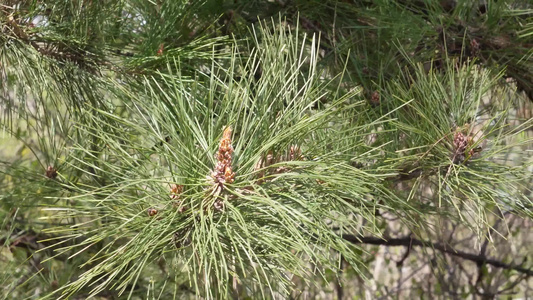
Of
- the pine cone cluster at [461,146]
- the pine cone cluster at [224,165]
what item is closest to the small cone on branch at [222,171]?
the pine cone cluster at [224,165]

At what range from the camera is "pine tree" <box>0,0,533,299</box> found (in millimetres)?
656

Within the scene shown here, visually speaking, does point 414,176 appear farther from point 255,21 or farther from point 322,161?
point 255,21

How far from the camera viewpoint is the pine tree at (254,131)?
656 millimetres

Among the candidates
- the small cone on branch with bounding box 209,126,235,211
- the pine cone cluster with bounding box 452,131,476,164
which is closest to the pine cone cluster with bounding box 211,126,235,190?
the small cone on branch with bounding box 209,126,235,211

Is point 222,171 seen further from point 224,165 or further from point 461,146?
point 461,146

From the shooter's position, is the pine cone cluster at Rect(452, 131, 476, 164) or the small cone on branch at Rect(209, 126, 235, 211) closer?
the small cone on branch at Rect(209, 126, 235, 211)

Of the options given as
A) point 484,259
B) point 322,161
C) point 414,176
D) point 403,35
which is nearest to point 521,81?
point 403,35

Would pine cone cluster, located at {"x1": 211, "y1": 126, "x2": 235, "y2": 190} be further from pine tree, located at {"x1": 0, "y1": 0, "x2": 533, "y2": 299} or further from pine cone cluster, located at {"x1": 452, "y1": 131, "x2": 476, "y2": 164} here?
pine cone cluster, located at {"x1": 452, "y1": 131, "x2": 476, "y2": 164}

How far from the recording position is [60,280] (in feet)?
4.86

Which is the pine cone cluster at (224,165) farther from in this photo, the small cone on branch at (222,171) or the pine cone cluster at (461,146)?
the pine cone cluster at (461,146)

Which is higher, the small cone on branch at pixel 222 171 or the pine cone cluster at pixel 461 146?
the pine cone cluster at pixel 461 146

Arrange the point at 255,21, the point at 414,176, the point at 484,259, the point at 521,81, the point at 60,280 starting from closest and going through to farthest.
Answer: the point at 414,176
the point at 521,81
the point at 255,21
the point at 60,280
the point at 484,259

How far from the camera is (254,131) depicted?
27.2 inches

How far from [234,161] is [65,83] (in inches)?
15.3
